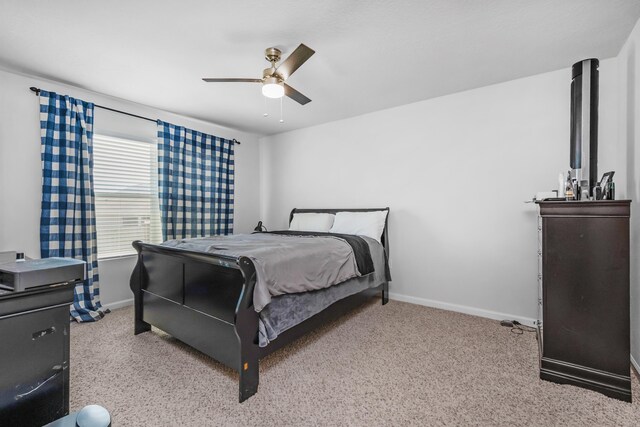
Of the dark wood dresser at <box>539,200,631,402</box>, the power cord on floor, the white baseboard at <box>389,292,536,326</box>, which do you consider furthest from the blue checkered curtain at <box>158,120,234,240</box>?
the dark wood dresser at <box>539,200,631,402</box>

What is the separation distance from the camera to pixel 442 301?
11.1 ft

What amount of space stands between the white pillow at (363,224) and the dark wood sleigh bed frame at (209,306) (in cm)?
93

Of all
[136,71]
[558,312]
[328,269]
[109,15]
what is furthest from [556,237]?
[136,71]

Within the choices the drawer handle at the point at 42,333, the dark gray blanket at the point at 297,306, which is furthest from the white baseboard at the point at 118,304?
the dark gray blanket at the point at 297,306

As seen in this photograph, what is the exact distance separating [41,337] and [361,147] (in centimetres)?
356

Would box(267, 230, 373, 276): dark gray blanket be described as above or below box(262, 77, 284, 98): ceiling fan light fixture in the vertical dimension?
below

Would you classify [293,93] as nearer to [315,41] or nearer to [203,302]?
[315,41]

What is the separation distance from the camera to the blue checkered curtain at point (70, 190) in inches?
112

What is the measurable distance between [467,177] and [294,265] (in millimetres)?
2236

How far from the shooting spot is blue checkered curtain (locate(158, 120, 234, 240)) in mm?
3715

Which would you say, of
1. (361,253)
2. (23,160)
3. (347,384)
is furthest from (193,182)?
(347,384)

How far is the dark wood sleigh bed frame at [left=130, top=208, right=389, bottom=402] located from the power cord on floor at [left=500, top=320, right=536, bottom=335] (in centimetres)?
152

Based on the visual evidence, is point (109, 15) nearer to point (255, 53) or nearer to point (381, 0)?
point (255, 53)

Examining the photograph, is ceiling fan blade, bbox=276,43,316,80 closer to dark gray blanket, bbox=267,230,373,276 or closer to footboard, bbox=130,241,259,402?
footboard, bbox=130,241,259,402
